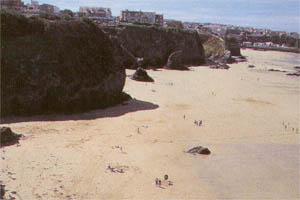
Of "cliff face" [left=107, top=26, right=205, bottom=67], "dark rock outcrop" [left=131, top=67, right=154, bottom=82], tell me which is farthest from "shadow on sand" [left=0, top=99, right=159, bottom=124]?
"cliff face" [left=107, top=26, right=205, bottom=67]

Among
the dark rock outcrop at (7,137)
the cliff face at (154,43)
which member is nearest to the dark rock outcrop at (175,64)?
the cliff face at (154,43)

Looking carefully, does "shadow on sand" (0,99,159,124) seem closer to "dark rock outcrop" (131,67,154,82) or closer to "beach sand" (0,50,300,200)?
"beach sand" (0,50,300,200)

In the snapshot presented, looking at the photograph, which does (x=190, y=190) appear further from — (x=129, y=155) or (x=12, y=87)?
(x=12, y=87)

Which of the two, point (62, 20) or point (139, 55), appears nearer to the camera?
point (62, 20)

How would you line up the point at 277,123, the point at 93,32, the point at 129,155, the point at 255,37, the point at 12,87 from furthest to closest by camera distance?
1. the point at 255,37
2. the point at 93,32
3. the point at 277,123
4. the point at 12,87
5. the point at 129,155

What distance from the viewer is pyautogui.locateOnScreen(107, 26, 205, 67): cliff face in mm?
55719

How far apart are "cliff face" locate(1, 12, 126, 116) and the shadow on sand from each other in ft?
2.15

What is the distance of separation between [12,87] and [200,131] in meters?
12.9

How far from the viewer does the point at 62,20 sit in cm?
2359

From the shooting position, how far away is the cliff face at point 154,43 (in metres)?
55.7

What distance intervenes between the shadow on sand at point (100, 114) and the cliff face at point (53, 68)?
65 centimetres

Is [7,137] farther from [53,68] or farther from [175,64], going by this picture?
[175,64]

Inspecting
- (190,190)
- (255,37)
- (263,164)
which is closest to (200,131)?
(263,164)

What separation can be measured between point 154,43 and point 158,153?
43.4m
